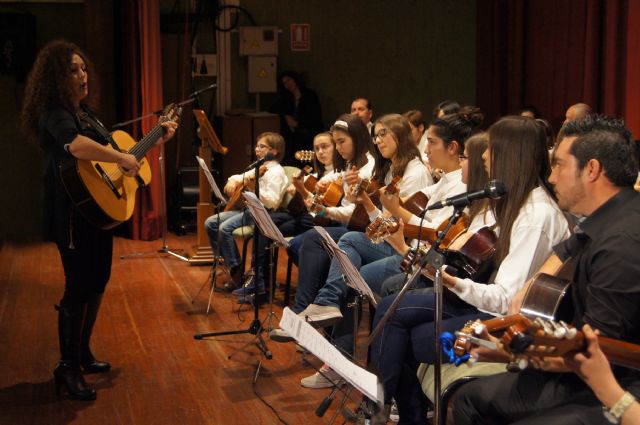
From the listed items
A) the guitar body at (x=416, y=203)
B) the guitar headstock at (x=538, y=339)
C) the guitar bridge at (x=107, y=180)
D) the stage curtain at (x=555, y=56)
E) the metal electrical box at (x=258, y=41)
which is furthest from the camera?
the metal electrical box at (x=258, y=41)

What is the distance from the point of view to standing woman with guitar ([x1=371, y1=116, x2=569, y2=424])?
2.95 m

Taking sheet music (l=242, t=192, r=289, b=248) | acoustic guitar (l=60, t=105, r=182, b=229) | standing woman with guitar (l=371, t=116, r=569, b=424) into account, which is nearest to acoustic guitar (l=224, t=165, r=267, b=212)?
acoustic guitar (l=60, t=105, r=182, b=229)

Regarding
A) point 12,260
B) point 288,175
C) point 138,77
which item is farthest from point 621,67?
point 12,260

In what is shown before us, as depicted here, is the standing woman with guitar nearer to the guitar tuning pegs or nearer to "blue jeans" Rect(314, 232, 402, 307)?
"blue jeans" Rect(314, 232, 402, 307)

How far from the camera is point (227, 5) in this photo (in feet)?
32.3

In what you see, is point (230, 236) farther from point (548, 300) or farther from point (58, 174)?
point (548, 300)

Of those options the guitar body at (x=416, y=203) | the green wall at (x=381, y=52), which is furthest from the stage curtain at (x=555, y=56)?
the guitar body at (x=416, y=203)

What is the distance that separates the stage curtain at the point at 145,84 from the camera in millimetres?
8375

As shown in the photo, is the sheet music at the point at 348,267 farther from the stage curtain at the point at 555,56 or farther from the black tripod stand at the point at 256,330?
the stage curtain at the point at 555,56

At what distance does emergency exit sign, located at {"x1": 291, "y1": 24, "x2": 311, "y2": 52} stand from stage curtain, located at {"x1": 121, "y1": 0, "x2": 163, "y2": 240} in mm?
2205

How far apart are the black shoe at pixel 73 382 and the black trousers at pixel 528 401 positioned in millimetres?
1990

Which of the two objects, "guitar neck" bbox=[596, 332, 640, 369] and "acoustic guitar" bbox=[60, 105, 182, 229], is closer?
"guitar neck" bbox=[596, 332, 640, 369]

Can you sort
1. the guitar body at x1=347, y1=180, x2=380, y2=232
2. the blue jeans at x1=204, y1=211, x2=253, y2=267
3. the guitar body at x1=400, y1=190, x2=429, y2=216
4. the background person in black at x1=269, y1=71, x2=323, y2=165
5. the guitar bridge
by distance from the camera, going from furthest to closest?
the background person in black at x1=269, y1=71, x2=323, y2=165, the blue jeans at x1=204, y1=211, x2=253, y2=267, the guitar body at x1=347, y1=180, x2=380, y2=232, the guitar body at x1=400, y1=190, x2=429, y2=216, the guitar bridge

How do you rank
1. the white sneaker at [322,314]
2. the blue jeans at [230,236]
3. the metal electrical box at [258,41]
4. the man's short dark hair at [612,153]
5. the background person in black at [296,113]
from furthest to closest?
the metal electrical box at [258,41] < the background person in black at [296,113] < the blue jeans at [230,236] < the white sneaker at [322,314] < the man's short dark hair at [612,153]
